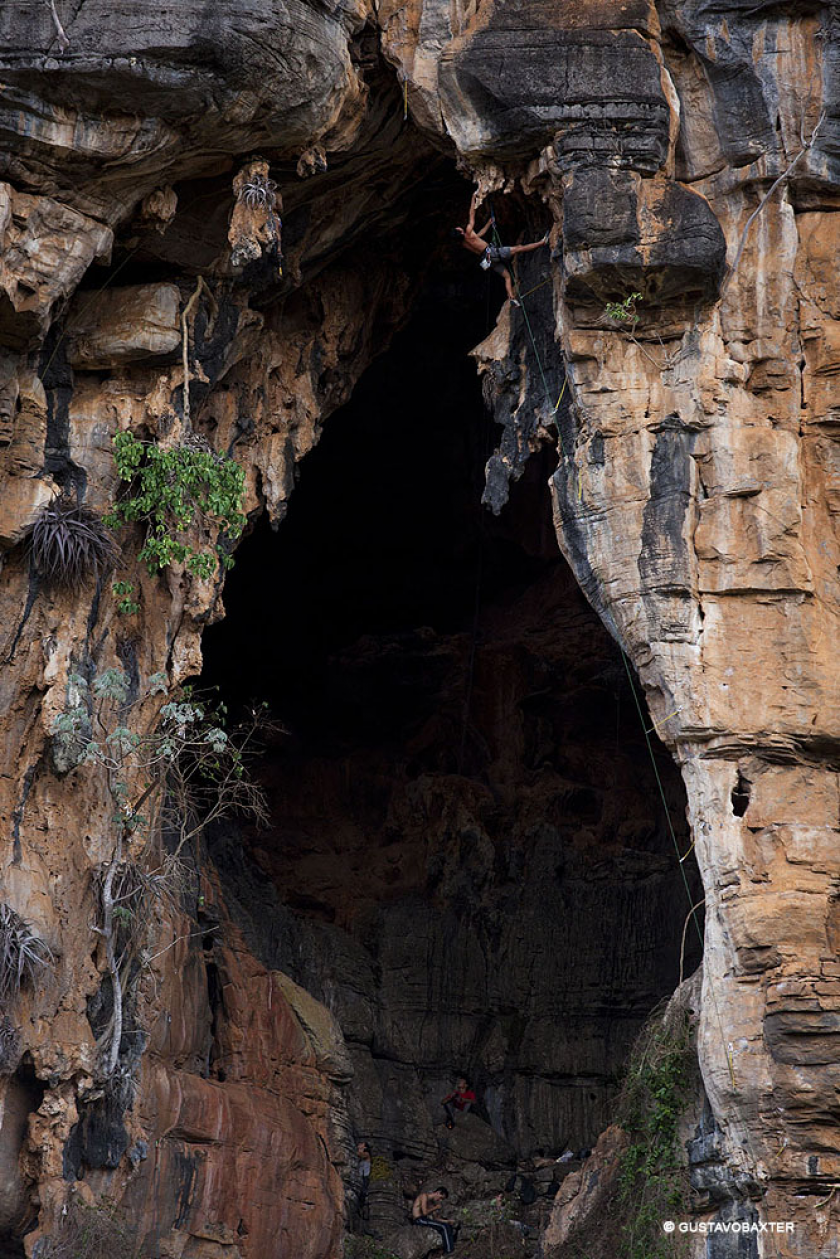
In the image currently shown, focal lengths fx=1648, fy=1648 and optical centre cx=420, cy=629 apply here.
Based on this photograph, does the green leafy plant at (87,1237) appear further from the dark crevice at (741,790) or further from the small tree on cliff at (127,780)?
the dark crevice at (741,790)

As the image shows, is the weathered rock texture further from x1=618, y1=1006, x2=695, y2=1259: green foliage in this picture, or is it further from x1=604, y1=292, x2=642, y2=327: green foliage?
x1=618, y1=1006, x2=695, y2=1259: green foliage

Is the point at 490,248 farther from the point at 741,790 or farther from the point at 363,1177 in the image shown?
the point at 363,1177

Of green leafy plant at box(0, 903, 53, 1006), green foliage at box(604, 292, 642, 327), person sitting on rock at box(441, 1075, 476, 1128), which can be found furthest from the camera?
A: person sitting on rock at box(441, 1075, 476, 1128)

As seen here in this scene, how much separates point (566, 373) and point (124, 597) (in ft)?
14.2

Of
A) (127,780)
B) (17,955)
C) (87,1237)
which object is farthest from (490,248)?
(87,1237)

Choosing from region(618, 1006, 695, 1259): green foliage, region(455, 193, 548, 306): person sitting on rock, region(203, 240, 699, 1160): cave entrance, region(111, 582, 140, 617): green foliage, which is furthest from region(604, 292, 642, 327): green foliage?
region(618, 1006, 695, 1259): green foliage

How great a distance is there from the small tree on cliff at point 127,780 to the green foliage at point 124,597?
567 millimetres

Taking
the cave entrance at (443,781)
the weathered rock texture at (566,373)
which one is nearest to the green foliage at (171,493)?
the weathered rock texture at (566,373)

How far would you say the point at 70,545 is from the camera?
13.9 metres

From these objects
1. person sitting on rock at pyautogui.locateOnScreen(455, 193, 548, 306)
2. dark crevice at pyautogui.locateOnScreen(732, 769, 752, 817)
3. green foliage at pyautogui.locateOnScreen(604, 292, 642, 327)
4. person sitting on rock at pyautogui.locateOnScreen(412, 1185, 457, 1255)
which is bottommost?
person sitting on rock at pyautogui.locateOnScreen(412, 1185, 457, 1255)

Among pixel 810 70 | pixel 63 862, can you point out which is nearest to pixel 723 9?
pixel 810 70

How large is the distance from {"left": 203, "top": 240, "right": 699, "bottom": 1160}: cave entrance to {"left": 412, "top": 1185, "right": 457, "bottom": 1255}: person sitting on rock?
0.84 metres

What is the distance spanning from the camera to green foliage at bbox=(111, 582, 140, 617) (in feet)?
47.0

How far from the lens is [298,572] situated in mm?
22875
